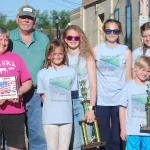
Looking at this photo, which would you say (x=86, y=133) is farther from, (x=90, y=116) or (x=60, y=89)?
(x=60, y=89)

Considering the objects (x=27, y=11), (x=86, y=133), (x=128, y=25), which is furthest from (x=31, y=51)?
(x=128, y=25)

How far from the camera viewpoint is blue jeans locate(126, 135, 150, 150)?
232 inches

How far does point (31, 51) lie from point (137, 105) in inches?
66.3

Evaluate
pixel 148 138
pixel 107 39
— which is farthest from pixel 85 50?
pixel 148 138

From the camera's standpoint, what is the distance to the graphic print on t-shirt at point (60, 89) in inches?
232

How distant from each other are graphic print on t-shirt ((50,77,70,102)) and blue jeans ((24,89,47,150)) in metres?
Result: 0.55

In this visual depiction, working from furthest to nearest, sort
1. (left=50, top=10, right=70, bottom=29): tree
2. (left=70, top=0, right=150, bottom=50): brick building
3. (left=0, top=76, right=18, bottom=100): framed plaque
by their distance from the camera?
(left=50, top=10, right=70, bottom=29): tree < (left=70, top=0, right=150, bottom=50): brick building < (left=0, top=76, right=18, bottom=100): framed plaque

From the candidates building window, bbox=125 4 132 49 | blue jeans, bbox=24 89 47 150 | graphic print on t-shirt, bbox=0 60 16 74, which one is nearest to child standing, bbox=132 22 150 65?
blue jeans, bbox=24 89 47 150

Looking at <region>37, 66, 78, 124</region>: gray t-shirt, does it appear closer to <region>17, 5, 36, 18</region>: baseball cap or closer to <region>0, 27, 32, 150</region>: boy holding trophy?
<region>0, 27, 32, 150</region>: boy holding trophy

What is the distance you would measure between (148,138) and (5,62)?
2154 millimetres

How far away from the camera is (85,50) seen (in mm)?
6172

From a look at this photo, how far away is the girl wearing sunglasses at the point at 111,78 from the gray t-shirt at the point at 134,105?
1.13 ft

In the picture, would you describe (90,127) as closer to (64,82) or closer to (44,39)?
(64,82)

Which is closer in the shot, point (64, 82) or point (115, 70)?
point (64, 82)
